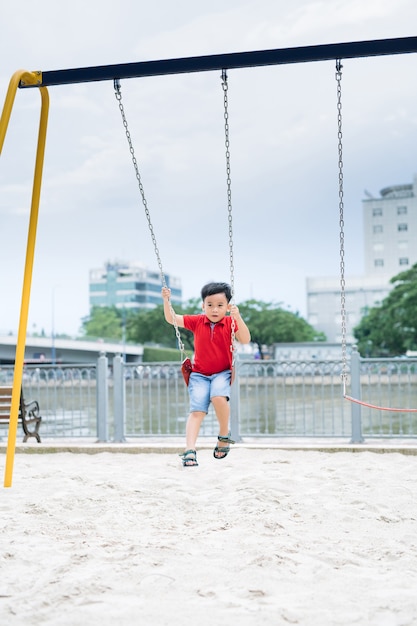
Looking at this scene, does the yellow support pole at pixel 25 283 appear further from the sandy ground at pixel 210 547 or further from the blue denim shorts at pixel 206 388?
the blue denim shorts at pixel 206 388

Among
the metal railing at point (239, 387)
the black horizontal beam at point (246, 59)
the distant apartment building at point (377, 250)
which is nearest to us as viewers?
the black horizontal beam at point (246, 59)

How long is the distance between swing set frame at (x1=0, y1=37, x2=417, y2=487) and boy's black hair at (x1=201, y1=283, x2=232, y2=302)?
1.44 meters

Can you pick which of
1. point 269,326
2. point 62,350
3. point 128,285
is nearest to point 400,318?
point 269,326

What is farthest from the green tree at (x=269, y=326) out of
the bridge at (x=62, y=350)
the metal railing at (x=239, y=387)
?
the metal railing at (x=239, y=387)

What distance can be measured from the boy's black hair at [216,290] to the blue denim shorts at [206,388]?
2.16ft

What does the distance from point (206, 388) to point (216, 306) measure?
0.70 metres

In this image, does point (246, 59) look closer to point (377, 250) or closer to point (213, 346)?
point (213, 346)

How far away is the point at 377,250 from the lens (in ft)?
365

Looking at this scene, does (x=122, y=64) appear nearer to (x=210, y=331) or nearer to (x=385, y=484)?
(x=210, y=331)

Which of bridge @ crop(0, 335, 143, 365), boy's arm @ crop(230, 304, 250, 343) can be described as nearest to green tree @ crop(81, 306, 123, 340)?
bridge @ crop(0, 335, 143, 365)

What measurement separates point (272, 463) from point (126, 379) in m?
3.45

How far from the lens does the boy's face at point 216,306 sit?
656 centimetres

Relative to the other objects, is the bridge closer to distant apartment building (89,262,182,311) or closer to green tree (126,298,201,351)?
green tree (126,298,201,351)

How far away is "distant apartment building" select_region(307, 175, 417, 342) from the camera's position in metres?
109
